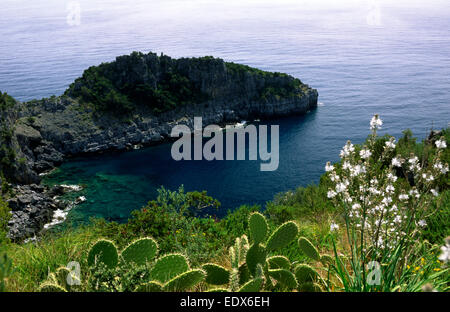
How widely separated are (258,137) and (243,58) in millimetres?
98245

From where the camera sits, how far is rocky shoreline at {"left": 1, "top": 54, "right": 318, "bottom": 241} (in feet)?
158

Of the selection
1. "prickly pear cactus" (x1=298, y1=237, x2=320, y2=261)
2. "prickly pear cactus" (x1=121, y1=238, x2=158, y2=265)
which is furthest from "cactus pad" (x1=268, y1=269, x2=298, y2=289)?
"prickly pear cactus" (x1=121, y1=238, x2=158, y2=265)

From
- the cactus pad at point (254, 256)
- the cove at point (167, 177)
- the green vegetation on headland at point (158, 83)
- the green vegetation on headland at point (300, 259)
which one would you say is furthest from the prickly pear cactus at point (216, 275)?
the green vegetation on headland at point (158, 83)

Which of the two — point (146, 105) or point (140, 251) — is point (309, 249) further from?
point (146, 105)

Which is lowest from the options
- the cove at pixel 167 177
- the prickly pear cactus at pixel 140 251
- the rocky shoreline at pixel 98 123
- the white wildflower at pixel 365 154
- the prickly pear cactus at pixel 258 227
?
the cove at pixel 167 177

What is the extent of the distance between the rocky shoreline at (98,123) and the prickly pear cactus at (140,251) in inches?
1538

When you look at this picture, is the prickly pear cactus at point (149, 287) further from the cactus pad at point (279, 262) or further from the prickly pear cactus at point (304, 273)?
the prickly pear cactus at point (304, 273)

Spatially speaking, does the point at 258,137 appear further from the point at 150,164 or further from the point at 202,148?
the point at 150,164

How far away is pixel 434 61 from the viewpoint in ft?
446

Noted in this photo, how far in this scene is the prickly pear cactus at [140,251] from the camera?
19.3 feet

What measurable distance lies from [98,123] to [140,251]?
247ft

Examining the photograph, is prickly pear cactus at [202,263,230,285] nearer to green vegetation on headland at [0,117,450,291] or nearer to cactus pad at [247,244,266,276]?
green vegetation on headland at [0,117,450,291]

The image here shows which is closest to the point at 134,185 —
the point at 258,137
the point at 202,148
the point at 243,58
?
the point at 202,148
